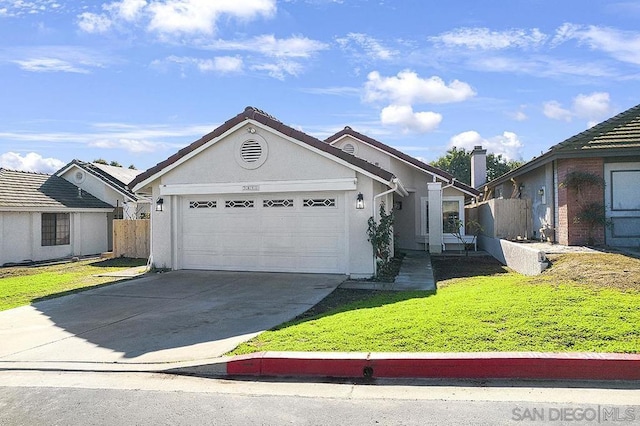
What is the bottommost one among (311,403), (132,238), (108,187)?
(311,403)

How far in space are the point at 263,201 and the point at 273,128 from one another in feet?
6.98

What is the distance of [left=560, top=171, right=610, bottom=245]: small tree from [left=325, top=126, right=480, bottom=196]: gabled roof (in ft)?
19.7

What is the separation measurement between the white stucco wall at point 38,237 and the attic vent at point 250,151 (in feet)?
39.7

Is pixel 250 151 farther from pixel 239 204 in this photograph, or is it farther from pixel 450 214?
pixel 450 214

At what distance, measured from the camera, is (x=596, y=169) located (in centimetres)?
1343

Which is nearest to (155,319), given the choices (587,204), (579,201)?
(579,201)

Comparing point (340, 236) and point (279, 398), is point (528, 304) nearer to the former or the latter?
point (279, 398)

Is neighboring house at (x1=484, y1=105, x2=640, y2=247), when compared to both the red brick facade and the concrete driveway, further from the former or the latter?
the concrete driveway

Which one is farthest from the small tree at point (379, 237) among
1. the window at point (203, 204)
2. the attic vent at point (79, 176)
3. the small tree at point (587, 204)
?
the attic vent at point (79, 176)

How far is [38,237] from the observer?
20172 millimetres

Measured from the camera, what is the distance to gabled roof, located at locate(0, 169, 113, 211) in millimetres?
19438

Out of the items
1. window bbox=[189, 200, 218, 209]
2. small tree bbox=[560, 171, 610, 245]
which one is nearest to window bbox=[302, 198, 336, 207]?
window bbox=[189, 200, 218, 209]

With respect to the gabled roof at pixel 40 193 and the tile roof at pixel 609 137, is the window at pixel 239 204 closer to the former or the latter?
the tile roof at pixel 609 137

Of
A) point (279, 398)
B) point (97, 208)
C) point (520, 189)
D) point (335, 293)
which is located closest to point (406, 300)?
point (335, 293)
